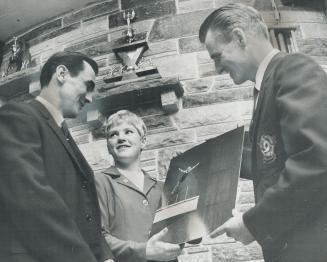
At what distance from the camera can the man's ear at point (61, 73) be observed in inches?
59.1

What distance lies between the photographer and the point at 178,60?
77.5 inches

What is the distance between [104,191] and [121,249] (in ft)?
0.70

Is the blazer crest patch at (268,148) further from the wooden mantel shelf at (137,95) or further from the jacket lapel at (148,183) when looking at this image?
the wooden mantel shelf at (137,95)

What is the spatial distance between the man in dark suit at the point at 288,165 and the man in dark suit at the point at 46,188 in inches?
13.7

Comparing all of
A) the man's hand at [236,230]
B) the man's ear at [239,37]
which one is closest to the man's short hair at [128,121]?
the man's ear at [239,37]

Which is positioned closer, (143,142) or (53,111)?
(53,111)

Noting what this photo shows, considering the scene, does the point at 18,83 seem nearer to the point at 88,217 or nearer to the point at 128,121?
the point at 128,121

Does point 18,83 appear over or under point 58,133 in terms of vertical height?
over

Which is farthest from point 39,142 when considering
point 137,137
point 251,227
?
point 251,227

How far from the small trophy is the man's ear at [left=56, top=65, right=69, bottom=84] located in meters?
0.58

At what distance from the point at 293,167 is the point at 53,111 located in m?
0.72

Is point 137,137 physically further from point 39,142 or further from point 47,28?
point 47,28

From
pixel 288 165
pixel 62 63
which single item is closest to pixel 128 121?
pixel 62 63

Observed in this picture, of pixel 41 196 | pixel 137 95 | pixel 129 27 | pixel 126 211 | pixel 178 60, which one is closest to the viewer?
pixel 41 196
